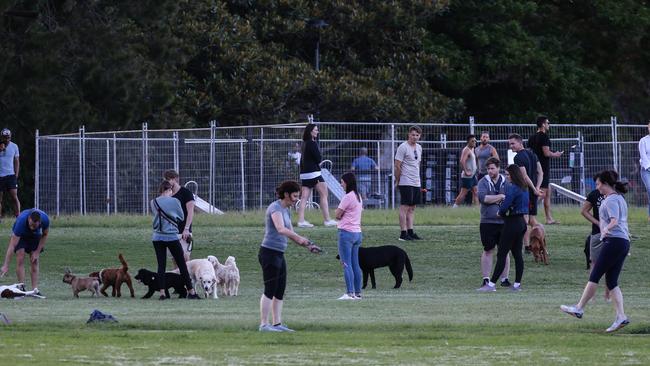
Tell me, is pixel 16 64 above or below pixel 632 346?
above

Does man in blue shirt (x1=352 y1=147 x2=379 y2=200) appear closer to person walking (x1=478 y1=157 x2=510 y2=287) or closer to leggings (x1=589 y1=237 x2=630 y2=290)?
person walking (x1=478 y1=157 x2=510 y2=287)

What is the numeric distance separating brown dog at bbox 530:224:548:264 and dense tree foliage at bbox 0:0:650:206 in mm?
14861

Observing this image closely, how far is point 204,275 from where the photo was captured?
19844 millimetres

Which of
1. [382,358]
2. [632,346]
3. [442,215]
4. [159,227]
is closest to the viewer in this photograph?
[382,358]

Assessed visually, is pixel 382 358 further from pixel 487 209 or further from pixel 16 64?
pixel 16 64

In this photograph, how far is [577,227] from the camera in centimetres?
2827

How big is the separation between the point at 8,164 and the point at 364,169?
8.86 metres

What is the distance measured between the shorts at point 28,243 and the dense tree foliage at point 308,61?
13.4 m

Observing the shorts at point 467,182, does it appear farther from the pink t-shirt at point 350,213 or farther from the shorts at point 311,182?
the pink t-shirt at point 350,213

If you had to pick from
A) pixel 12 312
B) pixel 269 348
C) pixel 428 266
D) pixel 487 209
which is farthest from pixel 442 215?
pixel 269 348

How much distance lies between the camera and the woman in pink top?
1872 cm

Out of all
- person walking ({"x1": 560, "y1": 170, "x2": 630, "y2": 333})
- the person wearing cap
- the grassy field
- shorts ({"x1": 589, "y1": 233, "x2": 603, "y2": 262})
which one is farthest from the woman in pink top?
the person wearing cap

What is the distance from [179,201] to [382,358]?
6.89 m

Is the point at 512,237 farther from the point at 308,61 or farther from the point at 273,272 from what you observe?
the point at 308,61
